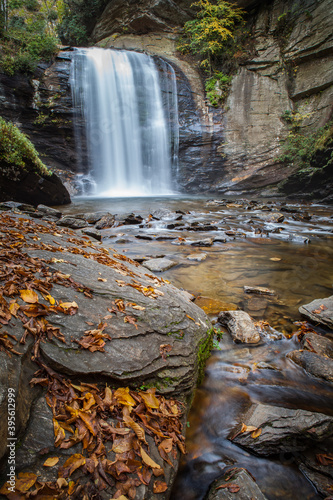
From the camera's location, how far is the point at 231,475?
152 cm

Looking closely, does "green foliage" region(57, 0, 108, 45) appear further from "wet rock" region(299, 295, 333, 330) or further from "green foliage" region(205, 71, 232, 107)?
"wet rock" region(299, 295, 333, 330)

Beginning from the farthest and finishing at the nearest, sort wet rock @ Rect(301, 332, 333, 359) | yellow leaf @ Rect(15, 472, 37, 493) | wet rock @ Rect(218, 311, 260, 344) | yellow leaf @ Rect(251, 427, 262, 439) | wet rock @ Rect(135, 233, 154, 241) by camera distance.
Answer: wet rock @ Rect(135, 233, 154, 241) < wet rock @ Rect(218, 311, 260, 344) < wet rock @ Rect(301, 332, 333, 359) < yellow leaf @ Rect(251, 427, 262, 439) < yellow leaf @ Rect(15, 472, 37, 493)

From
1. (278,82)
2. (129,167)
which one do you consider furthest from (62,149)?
(278,82)

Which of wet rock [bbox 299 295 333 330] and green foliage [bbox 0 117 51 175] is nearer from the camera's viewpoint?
wet rock [bbox 299 295 333 330]

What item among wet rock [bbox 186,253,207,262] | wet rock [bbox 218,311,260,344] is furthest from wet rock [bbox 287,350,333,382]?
wet rock [bbox 186,253,207,262]

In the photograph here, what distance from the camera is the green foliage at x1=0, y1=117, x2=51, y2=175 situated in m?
8.48

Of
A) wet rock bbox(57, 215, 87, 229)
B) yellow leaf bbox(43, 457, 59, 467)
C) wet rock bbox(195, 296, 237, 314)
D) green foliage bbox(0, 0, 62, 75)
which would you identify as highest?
green foliage bbox(0, 0, 62, 75)

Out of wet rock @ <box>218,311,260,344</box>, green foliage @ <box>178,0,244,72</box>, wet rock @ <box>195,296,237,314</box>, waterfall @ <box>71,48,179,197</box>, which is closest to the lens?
wet rock @ <box>218,311,260,344</box>

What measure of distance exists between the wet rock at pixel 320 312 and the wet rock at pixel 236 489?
226 cm

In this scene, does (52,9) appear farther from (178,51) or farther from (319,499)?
(319,499)

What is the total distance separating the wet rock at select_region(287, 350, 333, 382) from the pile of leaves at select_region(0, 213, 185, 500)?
5.16ft

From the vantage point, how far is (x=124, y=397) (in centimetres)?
153

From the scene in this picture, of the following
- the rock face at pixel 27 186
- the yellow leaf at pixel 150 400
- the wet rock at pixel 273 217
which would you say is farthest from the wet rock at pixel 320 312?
the rock face at pixel 27 186

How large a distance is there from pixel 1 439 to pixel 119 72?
25060mm
